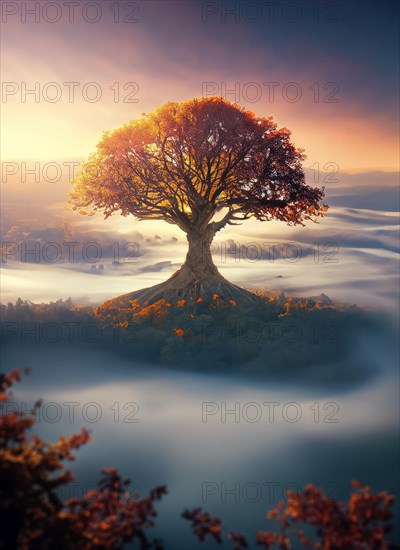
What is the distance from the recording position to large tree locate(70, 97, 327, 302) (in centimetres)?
2978

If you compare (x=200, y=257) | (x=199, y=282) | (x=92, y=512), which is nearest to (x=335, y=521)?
(x=92, y=512)

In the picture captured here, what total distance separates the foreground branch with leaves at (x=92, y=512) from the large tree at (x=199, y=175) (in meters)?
23.3

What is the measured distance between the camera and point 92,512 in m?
7.84

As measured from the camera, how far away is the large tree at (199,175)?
29.8 m

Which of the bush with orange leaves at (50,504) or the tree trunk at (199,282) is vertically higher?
the tree trunk at (199,282)

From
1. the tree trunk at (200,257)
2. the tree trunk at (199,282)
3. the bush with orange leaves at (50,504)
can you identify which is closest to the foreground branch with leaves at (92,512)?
the bush with orange leaves at (50,504)

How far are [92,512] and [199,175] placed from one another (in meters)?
24.6

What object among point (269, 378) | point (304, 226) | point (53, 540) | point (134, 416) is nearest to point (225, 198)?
point (304, 226)

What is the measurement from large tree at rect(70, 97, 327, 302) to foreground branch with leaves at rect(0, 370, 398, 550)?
2328cm

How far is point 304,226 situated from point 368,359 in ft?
33.0

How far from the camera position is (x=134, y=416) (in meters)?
16.7

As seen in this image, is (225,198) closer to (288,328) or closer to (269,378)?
(288,328)

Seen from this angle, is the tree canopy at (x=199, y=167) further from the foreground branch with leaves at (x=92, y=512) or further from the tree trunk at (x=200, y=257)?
the foreground branch with leaves at (x=92, y=512)

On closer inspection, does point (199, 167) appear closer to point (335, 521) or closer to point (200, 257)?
point (200, 257)
